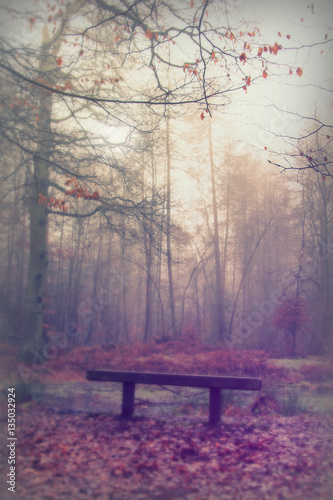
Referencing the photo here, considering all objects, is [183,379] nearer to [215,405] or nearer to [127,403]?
[215,405]

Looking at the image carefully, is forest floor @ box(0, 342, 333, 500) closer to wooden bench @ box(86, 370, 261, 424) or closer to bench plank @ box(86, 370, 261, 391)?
wooden bench @ box(86, 370, 261, 424)

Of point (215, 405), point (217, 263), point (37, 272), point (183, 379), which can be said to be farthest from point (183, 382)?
point (217, 263)

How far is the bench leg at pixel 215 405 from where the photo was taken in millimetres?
4352

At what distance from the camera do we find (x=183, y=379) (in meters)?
4.24

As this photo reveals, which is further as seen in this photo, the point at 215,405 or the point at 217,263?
the point at 217,263

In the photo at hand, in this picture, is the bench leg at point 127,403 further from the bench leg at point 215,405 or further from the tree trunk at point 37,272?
the tree trunk at point 37,272

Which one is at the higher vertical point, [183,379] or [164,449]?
[183,379]

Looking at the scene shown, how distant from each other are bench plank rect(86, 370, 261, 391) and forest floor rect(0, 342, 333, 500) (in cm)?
52

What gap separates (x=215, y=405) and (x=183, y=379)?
57cm

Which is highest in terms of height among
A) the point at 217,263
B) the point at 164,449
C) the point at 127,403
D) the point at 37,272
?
the point at 217,263

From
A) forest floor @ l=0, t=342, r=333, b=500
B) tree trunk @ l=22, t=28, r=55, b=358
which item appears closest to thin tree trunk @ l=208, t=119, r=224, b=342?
tree trunk @ l=22, t=28, r=55, b=358

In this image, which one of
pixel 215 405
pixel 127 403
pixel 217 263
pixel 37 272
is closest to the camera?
pixel 215 405

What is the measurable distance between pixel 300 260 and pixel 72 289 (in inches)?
494

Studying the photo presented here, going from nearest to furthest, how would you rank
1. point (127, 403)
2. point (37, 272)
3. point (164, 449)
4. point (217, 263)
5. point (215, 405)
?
point (164, 449), point (215, 405), point (127, 403), point (37, 272), point (217, 263)
